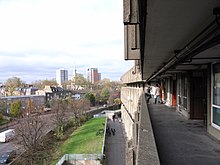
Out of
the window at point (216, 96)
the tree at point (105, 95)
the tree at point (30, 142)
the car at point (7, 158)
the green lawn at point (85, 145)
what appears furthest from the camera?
the tree at point (105, 95)

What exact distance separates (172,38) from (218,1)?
5.58 ft

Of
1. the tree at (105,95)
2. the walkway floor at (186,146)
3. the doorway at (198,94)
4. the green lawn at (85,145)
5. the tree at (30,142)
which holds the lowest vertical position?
the green lawn at (85,145)

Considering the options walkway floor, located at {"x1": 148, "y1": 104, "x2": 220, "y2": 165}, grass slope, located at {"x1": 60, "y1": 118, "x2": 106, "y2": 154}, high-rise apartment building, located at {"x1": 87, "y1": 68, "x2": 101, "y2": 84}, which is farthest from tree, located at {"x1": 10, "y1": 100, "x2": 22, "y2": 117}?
high-rise apartment building, located at {"x1": 87, "y1": 68, "x2": 101, "y2": 84}

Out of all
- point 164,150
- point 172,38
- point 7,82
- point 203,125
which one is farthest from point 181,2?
point 7,82

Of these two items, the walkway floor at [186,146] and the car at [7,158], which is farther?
the car at [7,158]

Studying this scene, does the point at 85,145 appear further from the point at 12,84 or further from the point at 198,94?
the point at 12,84

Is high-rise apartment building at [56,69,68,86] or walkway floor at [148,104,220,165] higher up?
high-rise apartment building at [56,69,68,86]

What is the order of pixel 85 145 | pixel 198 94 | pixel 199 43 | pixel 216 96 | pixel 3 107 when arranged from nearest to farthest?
1. pixel 199 43
2. pixel 216 96
3. pixel 198 94
4. pixel 85 145
5. pixel 3 107

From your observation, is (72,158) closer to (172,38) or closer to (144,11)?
(172,38)

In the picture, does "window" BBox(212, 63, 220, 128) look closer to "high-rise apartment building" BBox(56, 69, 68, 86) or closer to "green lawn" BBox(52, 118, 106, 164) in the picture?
"green lawn" BBox(52, 118, 106, 164)

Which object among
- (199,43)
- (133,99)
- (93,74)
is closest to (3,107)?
(133,99)

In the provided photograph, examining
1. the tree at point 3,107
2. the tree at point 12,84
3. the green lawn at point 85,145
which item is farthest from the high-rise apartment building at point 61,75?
the green lawn at point 85,145

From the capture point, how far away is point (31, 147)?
19641 millimetres

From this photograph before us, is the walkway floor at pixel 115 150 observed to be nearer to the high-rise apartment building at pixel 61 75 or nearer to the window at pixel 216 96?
the window at pixel 216 96
